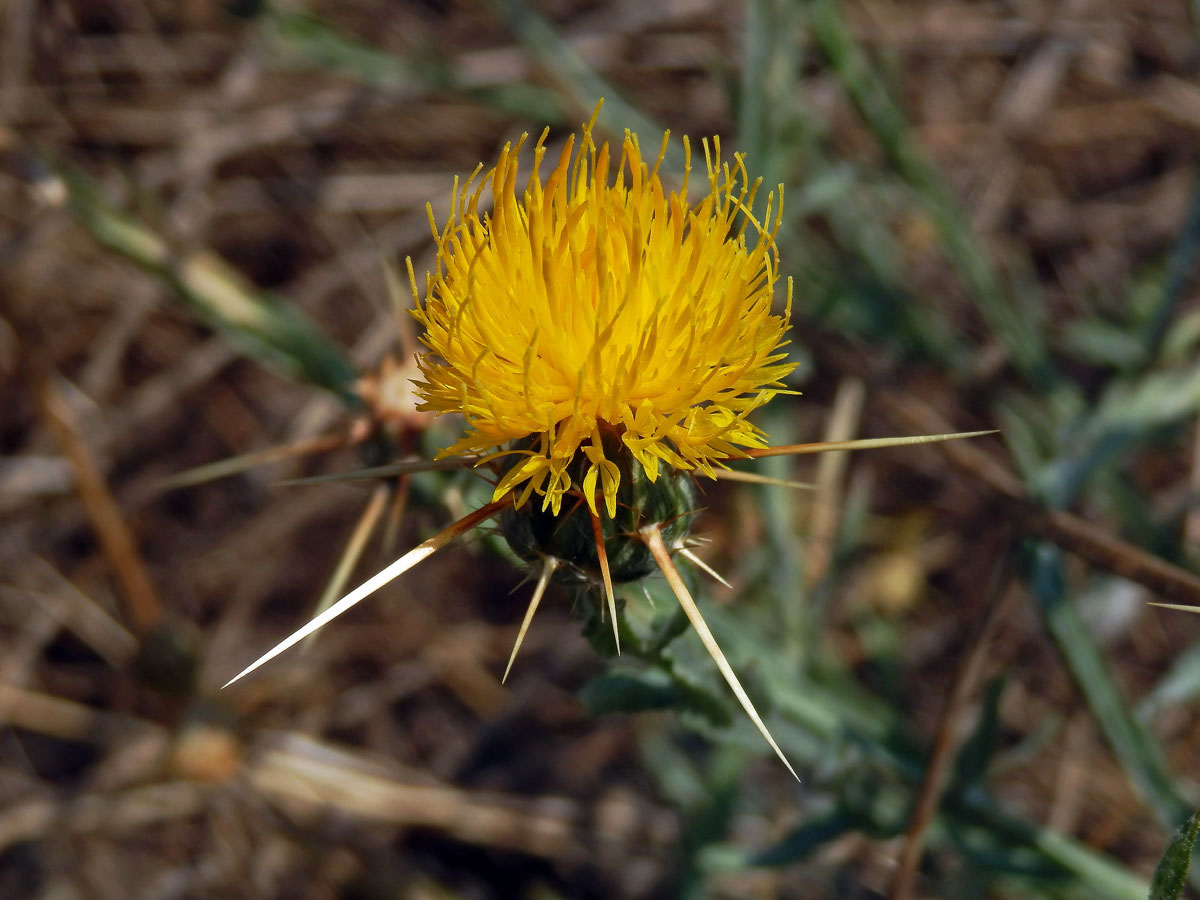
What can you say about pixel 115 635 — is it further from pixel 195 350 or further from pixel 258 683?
pixel 195 350

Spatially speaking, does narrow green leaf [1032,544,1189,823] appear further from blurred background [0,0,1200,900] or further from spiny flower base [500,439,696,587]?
spiny flower base [500,439,696,587]

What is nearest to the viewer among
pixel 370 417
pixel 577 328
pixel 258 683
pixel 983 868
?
pixel 577 328

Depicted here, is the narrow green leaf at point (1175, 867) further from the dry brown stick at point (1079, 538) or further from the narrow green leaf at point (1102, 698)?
the narrow green leaf at point (1102, 698)

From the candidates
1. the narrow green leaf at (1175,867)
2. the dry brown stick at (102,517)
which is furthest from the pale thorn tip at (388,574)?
the dry brown stick at (102,517)

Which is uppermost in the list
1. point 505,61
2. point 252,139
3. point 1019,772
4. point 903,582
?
point 505,61

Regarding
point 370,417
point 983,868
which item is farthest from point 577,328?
point 983,868

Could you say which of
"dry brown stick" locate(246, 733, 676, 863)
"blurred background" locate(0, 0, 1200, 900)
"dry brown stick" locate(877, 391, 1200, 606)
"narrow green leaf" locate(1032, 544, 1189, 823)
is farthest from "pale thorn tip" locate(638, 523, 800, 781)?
"dry brown stick" locate(246, 733, 676, 863)
